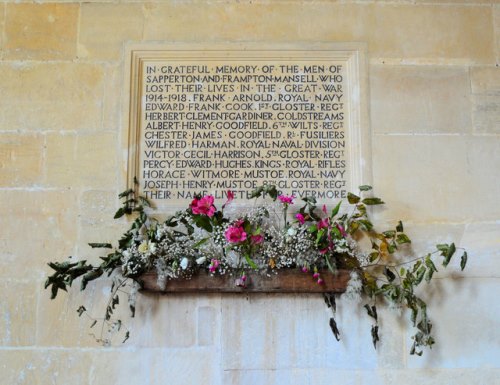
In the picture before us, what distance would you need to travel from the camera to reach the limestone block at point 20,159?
111 inches

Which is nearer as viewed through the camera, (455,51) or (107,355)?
(107,355)

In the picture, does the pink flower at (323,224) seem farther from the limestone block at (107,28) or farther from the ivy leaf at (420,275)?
the limestone block at (107,28)

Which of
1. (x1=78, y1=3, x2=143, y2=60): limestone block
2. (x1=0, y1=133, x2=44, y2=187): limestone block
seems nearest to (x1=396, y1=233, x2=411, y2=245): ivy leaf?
(x1=78, y1=3, x2=143, y2=60): limestone block

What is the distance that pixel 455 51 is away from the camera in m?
2.94

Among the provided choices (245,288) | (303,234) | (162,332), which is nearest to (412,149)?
(303,234)

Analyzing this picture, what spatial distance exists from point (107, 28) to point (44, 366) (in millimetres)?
1773

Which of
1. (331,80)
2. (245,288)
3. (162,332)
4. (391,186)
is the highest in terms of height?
(331,80)

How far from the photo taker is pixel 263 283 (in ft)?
8.51

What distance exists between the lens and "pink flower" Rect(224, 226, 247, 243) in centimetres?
247

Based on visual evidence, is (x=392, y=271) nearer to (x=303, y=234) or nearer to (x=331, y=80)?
(x=303, y=234)

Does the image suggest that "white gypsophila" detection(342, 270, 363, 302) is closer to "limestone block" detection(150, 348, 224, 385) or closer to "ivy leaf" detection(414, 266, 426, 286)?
"ivy leaf" detection(414, 266, 426, 286)

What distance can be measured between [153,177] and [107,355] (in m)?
0.90

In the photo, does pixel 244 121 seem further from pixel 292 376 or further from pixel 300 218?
pixel 292 376

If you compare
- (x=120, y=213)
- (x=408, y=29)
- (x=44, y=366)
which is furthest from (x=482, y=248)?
(x=44, y=366)
